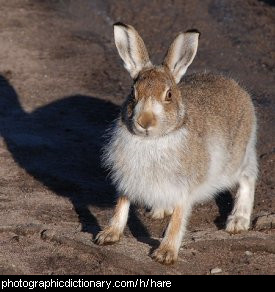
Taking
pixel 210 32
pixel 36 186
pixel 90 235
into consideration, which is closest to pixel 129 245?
pixel 90 235

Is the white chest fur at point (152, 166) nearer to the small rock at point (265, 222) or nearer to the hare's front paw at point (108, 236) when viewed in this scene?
the hare's front paw at point (108, 236)

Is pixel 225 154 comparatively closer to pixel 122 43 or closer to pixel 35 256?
pixel 122 43

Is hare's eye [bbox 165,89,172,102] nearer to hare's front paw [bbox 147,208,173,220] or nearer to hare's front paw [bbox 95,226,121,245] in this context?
hare's front paw [bbox 95,226,121,245]

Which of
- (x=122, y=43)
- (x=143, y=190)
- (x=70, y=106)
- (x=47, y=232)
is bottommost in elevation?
(x=70, y=106)

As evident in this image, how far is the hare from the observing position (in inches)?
214

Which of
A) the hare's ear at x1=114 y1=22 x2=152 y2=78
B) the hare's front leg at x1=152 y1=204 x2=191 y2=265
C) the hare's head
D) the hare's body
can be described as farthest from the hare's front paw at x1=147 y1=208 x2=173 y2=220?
the hare's ear at x1=114 y1=22 x2=152 y2=78

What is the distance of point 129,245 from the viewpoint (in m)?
5.73

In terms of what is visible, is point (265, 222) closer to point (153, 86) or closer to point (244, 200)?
point (244, 200)

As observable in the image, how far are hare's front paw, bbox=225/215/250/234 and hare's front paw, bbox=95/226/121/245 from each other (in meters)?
0.96

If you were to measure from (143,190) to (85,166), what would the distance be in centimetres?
204

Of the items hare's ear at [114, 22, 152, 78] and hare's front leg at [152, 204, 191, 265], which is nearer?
hare's front leg at [152, 204, 191, 265]

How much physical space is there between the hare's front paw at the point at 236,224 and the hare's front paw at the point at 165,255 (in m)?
0.85

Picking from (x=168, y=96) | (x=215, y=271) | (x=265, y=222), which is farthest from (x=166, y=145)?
(x=265, y=222)

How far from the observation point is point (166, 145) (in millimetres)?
5598
